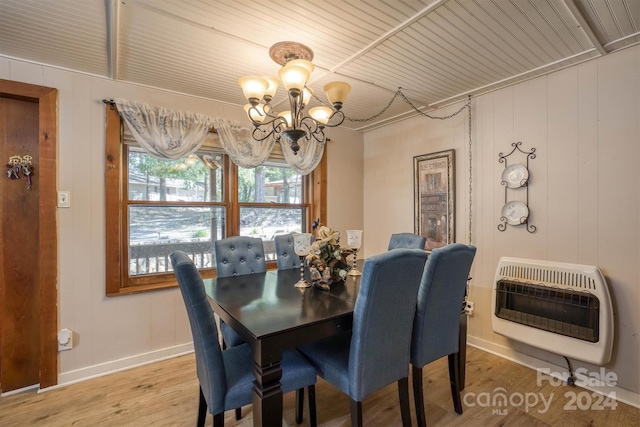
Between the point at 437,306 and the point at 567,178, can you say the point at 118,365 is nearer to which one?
the point at 437,306

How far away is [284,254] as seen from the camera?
2.61 m

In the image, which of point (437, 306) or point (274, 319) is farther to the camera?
point (437, 306)

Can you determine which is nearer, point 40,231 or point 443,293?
point 443,293

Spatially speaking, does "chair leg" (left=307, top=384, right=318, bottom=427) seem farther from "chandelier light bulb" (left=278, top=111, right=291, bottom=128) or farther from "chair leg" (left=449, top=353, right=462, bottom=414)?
"chandelier light bulb" (left=278, top=111, right=291, bottom=128)

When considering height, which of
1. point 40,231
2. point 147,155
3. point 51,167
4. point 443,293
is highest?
point 147,155

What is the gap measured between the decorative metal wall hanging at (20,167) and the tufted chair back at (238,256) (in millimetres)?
1440

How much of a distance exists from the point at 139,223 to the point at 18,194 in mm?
800

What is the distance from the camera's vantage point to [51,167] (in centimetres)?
221

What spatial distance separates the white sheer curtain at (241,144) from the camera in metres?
2.87

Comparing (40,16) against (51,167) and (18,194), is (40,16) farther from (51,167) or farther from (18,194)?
(18,194)

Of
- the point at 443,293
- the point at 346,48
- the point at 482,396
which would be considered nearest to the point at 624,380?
the point at 482,396

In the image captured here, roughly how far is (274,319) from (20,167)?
2.28m

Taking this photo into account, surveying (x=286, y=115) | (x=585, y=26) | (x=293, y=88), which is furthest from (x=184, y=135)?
(x=585, y=26)

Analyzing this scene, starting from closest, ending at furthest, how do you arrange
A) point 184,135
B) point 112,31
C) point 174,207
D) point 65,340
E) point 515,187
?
point 112,31
point 65,340
point 515,187
point 184,135
point 174,207
